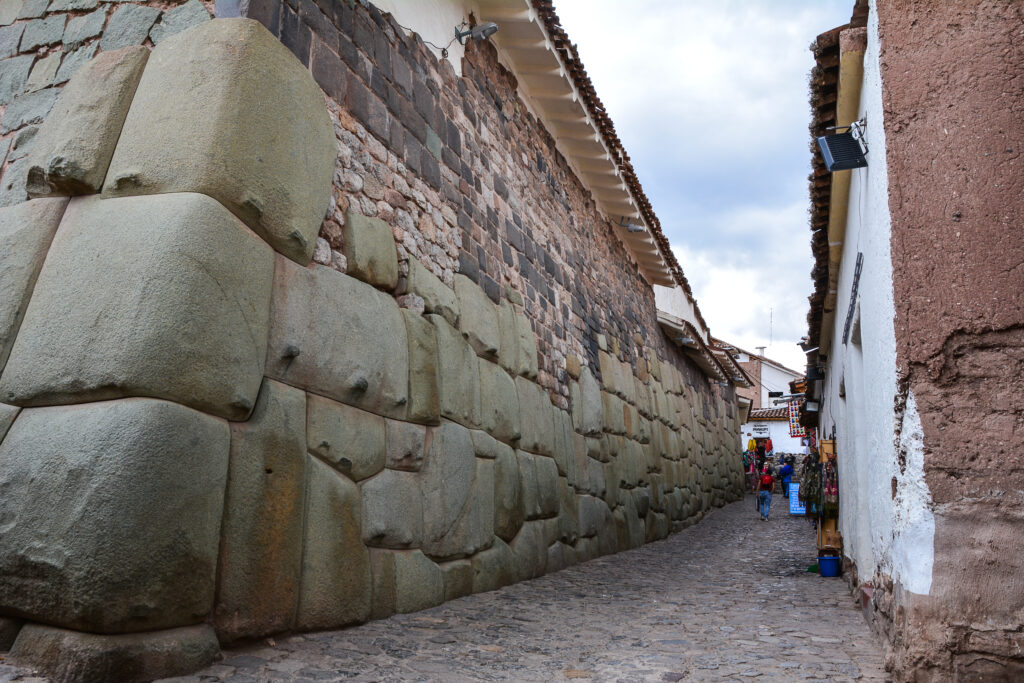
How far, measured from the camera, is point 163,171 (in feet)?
A: 9.07

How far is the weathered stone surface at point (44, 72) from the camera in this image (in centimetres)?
342

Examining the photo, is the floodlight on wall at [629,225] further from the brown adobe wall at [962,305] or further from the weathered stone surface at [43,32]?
the weathered stone surface at [43,32]

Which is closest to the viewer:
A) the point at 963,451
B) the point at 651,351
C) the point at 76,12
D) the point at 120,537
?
the point at 120,537

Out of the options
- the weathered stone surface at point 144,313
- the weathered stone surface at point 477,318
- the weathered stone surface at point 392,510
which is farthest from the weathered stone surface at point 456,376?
the weathered stone surface at point 144,313

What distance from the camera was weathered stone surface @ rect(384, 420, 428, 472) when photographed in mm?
3654

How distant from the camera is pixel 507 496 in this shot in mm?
4898

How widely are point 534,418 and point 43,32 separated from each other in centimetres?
371

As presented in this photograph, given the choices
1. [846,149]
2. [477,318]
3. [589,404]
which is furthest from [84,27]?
[589,404]

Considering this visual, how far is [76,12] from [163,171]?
134cm

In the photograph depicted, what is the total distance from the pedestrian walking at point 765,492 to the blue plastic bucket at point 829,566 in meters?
6.44

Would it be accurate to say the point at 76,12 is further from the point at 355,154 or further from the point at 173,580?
the point at 173,580

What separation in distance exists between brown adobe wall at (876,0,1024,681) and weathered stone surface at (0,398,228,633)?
92.1 inches

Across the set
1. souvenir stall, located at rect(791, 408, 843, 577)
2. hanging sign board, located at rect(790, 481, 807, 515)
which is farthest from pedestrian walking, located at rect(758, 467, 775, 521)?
souvenir stall, located at rect(791, 408, 843, 577)

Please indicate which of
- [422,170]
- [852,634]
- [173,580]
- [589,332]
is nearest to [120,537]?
[173,580]
